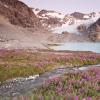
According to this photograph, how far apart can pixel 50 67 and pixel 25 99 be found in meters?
24.1

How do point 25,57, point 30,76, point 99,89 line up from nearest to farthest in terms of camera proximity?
1. point 99,89
2. point 30,76
3. point 25,57

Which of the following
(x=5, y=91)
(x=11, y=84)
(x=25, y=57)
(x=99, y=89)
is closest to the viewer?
(x=99, y=89)

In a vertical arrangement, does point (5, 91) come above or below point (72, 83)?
below

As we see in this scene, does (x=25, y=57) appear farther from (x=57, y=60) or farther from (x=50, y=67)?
(x=50, y=67)

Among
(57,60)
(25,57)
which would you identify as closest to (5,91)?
(57,60)

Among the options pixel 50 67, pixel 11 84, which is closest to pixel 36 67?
pixel 50 67

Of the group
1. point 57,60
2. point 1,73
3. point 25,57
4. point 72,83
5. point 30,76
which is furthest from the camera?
point 25,57

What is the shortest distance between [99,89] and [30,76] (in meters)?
14.1

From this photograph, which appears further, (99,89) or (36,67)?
(36,67)

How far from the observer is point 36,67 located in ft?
97.6

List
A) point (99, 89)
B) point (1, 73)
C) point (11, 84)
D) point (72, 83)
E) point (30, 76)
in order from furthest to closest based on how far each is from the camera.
Result: point (30, 76)
point (1, 73)
point (11, 84)
point (72, 83)
point (99, 89)

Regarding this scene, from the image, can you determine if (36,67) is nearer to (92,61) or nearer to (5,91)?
(5,91)

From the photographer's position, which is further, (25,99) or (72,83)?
(72,83)

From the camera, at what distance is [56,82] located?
52.4ft
